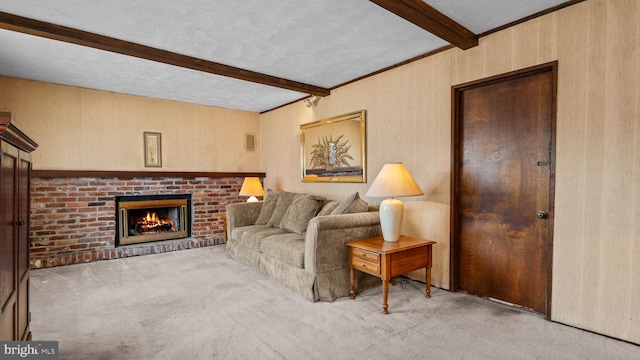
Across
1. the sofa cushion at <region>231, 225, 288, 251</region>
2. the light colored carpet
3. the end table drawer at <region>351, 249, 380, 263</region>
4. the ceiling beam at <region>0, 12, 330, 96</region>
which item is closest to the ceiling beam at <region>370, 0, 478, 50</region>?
the end table drawer at <region>351, 249, 380, 263</region>

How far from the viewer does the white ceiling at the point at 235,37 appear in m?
2.38

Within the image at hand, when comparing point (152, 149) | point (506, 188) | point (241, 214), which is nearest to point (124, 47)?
point (152, 149)

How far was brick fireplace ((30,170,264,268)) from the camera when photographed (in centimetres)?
411

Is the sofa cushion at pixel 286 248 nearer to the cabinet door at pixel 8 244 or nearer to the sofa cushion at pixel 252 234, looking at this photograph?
the sofa cushion at pixel 252 234

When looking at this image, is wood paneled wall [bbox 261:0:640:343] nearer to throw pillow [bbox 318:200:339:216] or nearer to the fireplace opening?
throw pillow [bbox 318:200:339:216]

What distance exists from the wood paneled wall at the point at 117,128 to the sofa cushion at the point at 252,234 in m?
1.72

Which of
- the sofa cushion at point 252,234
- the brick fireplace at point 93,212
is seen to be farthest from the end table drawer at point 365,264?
the brick fireplace at point 93,212

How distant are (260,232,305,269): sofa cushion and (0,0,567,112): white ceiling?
189 centimetres

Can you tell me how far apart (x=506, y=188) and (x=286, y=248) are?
207 cm

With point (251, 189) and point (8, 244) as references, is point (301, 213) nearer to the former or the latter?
point (251, 189)

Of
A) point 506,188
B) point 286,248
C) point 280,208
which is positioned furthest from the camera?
point 280,208

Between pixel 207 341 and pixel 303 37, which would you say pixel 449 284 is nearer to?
pixel 207 341

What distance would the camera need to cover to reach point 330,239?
297 cm

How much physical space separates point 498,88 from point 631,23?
87 centimetres
